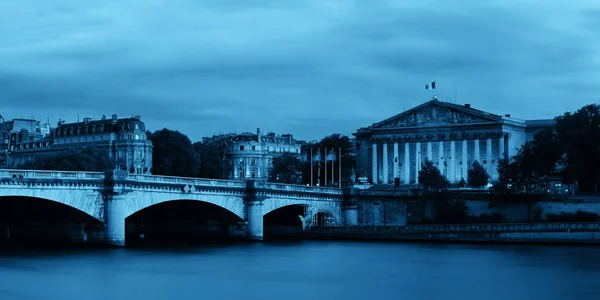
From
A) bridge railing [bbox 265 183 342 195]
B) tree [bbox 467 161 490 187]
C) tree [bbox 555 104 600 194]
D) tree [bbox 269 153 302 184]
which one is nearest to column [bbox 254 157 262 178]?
tree [bbox 269 153 302 184]

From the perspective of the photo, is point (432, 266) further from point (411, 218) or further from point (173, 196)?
point (411, 218)

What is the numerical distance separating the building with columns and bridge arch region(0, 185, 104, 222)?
72519 mm


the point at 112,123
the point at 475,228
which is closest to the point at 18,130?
the point at 112,123

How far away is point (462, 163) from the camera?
464 ft

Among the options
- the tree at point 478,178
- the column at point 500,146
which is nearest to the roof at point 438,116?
the column at point 500,146

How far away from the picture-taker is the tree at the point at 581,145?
319 ft

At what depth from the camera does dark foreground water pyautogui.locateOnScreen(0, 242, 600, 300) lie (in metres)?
52.6

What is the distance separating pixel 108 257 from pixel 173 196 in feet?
39.6

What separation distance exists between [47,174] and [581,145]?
49035mm

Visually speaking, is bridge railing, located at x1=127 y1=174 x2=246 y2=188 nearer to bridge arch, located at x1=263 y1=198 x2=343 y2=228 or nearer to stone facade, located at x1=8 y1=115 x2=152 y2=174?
bridge arch, located at x1=263 y1=198 x2=343 y2=228

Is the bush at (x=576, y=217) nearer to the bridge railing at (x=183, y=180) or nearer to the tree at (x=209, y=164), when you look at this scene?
the bridge railing at (x=183, y=180)

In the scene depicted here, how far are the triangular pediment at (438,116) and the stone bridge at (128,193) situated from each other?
1999 inches

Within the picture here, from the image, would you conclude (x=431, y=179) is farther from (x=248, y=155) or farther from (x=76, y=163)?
(x=248, y=155)

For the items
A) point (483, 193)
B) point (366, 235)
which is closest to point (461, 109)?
point (483, 193)
